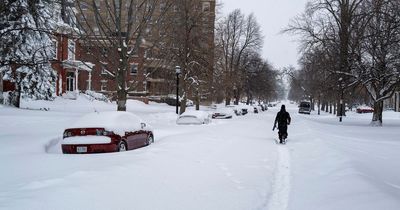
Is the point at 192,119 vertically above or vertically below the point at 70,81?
below

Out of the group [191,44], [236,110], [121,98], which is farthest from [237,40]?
[121,98]

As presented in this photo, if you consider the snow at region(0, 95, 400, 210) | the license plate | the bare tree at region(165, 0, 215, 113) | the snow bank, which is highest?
the bare tree at region(165, 0, 215, 113)

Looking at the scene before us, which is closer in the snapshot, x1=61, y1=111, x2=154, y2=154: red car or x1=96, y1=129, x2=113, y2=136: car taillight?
x1=61, y1=111, x2=154, y2=154: red car

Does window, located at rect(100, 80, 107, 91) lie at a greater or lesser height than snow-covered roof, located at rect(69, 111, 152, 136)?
greater

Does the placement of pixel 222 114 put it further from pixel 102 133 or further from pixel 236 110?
pixel 102 133

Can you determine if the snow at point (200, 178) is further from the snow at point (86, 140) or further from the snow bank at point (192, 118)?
the snow bank at point (192, 118)

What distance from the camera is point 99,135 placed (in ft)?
42.4

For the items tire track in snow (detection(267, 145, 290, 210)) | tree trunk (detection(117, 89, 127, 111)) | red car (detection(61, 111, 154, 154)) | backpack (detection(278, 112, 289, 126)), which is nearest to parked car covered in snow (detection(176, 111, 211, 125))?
tree trunk (detection(117, 89, 127, 111))

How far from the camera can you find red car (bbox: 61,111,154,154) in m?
12.8

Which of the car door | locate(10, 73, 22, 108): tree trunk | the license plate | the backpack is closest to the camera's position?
the license plate

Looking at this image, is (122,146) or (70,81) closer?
(122,146)

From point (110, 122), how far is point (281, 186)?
6257 millimetres

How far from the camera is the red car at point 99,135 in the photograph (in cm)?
1279

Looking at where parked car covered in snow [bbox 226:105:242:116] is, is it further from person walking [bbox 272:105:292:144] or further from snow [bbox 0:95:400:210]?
snow [bbox 0:95:400:210]
